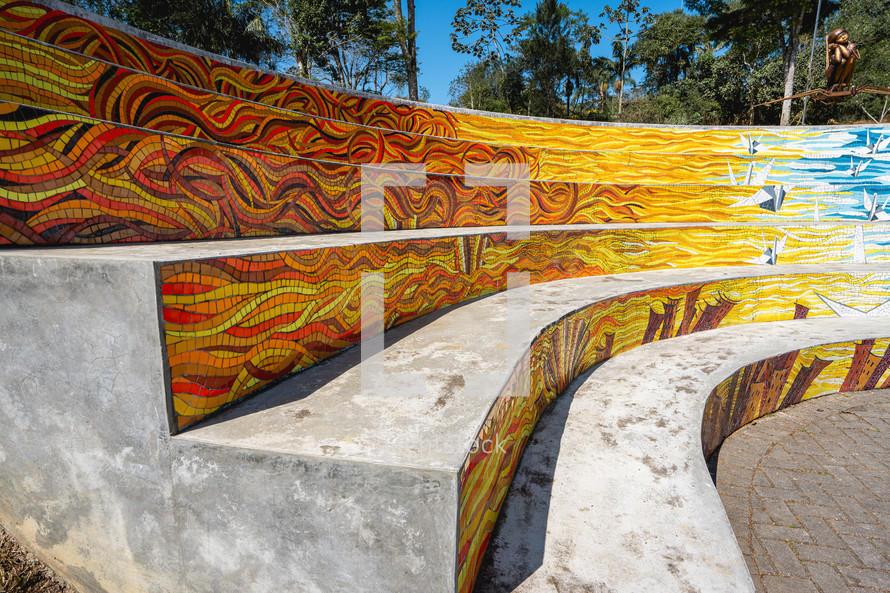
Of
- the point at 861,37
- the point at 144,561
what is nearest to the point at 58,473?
the point at 144,561

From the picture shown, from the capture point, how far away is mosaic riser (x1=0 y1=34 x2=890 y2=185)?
2018mm

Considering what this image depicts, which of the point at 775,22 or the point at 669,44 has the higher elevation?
the point at 669,44

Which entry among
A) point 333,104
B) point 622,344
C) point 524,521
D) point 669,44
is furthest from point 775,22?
point 524,521

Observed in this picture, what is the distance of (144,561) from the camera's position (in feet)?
5.13

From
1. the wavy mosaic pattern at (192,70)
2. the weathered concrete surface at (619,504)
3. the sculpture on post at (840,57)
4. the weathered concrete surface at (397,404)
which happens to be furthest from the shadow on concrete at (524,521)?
the sculpture on post at (840,57)

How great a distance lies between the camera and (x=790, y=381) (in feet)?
14.1

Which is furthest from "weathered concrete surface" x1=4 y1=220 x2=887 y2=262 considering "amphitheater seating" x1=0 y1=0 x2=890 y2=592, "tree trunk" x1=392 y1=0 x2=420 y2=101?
"tree trunk" x1=392 y1=0 x2=420 y2=101

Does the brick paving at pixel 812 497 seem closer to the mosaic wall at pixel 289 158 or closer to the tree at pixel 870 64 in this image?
the mosaic wall at pixel 289 158

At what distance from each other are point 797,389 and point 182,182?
542 centimetres

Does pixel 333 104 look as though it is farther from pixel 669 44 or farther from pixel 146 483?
pixel 669 44

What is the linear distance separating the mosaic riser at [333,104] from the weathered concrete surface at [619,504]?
2.89 metres

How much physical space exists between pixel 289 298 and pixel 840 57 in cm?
982

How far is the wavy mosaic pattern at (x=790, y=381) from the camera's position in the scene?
3.50 metres

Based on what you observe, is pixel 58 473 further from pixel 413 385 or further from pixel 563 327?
pixel 563 327
